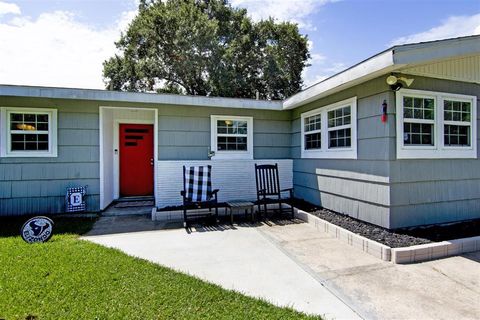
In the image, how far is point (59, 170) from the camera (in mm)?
5312

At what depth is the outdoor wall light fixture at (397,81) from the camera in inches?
145

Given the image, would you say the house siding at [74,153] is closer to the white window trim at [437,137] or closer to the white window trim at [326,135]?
the white window trim at [326,135]

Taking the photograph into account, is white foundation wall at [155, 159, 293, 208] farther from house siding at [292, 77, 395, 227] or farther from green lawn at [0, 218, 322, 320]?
green lawn at [0, 218, 322, 320]

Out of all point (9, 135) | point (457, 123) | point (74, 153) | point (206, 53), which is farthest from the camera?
point (206, 53)

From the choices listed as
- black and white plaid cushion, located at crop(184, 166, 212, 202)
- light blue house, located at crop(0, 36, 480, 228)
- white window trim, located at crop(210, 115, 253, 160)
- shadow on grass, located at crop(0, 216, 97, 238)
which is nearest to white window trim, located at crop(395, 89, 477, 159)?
light blue house, located at crop(0, 36, 480, 228)

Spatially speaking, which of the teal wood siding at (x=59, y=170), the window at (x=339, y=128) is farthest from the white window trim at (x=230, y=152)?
the teal wood siding at (x=59, y=170)

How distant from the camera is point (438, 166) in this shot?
412 centimetres

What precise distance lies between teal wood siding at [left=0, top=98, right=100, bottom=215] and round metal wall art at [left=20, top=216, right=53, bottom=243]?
198 centimetres

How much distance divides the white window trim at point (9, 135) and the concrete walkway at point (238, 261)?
207 centimetres

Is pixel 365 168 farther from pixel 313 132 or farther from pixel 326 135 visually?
pixel 313 132

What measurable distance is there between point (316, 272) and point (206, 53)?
13.3 meters

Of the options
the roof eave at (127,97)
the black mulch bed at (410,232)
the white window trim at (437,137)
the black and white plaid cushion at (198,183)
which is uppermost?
the roof eave at (127,97)

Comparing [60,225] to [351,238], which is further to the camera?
[60,225]

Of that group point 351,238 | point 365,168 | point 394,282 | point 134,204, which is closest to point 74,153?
point 134,204
